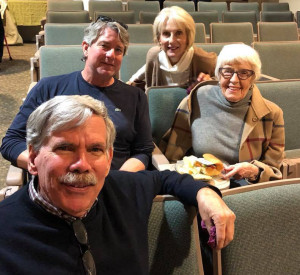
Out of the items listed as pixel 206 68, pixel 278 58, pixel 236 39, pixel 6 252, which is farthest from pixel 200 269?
pixel 236 39

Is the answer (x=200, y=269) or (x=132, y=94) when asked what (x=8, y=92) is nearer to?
(x=132, y=94)

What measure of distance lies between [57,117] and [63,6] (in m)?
5.33

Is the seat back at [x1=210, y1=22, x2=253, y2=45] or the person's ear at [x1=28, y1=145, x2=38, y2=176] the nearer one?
the person's ear at [x1=28, y1=145, x2=38, y2=176]

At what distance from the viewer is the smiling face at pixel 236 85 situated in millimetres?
1854

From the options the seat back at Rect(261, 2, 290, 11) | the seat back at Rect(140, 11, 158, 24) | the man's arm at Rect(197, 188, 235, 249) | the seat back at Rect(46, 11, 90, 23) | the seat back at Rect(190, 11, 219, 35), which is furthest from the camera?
the seat back at Rect(261, 2, 290, 11)

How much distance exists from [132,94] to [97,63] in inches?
7.8

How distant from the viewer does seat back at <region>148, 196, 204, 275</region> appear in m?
1.11

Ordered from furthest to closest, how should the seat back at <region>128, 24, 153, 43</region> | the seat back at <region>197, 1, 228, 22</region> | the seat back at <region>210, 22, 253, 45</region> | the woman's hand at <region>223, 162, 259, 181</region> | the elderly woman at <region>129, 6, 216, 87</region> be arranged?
the seat back at <region>197, 1, 228, 22</region>
the seat back at <region>210, 22, 253, 45</region>
the seat back at <region>128, 24, 153, 43</region>
the elderly woman at <region>129, 6, 216, 87</region>
the woman's hand at <region>223, 162, 259, 181</region>

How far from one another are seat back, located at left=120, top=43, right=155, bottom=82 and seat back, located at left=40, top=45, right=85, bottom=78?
356mm

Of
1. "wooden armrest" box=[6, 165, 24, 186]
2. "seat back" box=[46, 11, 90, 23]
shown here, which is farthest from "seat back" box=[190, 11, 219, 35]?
"wooden armrest" box=[6, 165, 24, 186]

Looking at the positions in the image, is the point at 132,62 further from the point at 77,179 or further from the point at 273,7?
the point at 273,7

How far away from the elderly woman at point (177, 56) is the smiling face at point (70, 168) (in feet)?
4.96

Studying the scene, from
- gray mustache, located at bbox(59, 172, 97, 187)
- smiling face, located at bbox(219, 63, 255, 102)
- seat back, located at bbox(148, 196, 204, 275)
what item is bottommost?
seat back, located at bbox(148, 196, 204, 275)

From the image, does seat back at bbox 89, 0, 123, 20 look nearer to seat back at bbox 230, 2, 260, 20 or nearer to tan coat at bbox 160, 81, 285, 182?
seat back at bbox 230, 2, 260, 20
